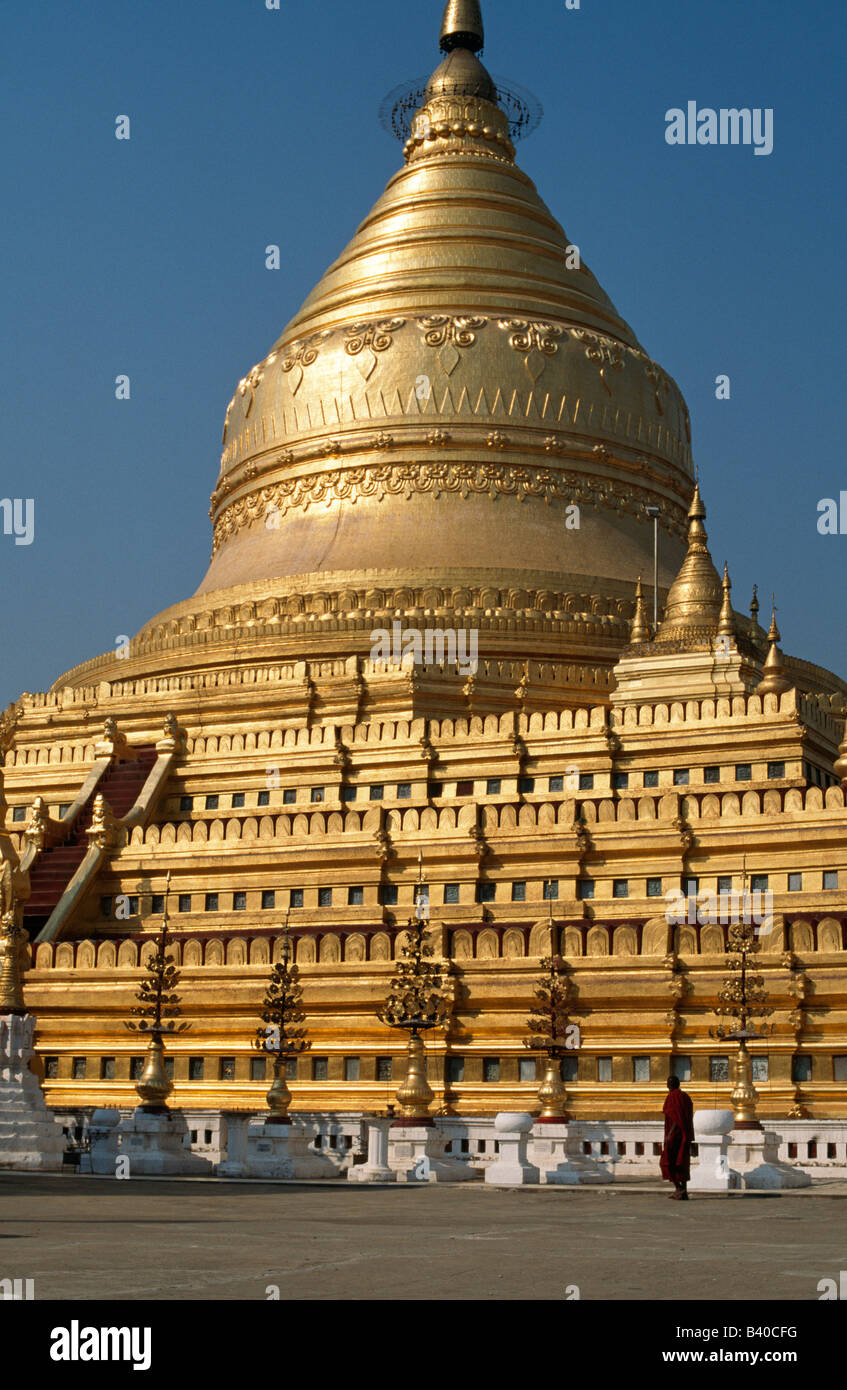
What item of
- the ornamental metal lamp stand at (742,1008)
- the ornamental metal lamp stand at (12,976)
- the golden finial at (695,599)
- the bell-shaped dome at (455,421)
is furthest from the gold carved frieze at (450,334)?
the ornamental metal lamp stand at (12,976)

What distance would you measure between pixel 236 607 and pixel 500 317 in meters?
12.1

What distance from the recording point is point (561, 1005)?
31.7 metres

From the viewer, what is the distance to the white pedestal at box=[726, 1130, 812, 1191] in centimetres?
2355

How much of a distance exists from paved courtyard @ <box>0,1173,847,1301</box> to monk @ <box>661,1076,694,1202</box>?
14.0 inches

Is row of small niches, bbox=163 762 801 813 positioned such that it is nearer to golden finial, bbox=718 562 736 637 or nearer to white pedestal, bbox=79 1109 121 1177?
golden finial, bbox=718 562 736 637

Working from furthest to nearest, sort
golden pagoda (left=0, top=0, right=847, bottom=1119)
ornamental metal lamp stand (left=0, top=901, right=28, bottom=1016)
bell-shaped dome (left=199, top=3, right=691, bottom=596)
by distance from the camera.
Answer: bell-shaped dome (left=199, top=3, right=691, bottom=596) < golden pagoda (left=0, top=0, right=847, bottom=1119) < ornamental metal lamp stand (left=0, top=901, right=28, bottom=1016)

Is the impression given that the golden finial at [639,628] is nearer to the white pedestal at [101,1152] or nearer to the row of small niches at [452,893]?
the row of small niches at [452,893]

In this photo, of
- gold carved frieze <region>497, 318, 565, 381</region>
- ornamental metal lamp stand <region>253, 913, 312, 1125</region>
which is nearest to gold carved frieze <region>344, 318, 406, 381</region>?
gold carved frieze <region>497, 318, 565, 381</region>

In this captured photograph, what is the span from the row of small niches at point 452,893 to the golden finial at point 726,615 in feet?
23.9

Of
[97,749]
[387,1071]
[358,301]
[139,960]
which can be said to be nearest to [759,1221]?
[387,1071]

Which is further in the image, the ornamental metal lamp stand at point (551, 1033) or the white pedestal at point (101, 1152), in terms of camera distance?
the ornamental metal lamp stand at point (551, 1033)

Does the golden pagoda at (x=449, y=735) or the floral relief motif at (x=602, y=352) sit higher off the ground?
the floral relief motif at (x=602, y=352)

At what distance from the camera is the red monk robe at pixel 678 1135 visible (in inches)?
813

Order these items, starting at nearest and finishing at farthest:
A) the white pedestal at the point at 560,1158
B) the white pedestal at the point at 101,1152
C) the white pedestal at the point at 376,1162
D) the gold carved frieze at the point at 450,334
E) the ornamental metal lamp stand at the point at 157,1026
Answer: the white pedestal at the point at 560,1158, the white pedestal at the point at 376,1162, the white pedestal at the point at 101,1152, the ornamental metal lamp stand at the point at 157,1026, the gold carved frieze at the point at 450,334
